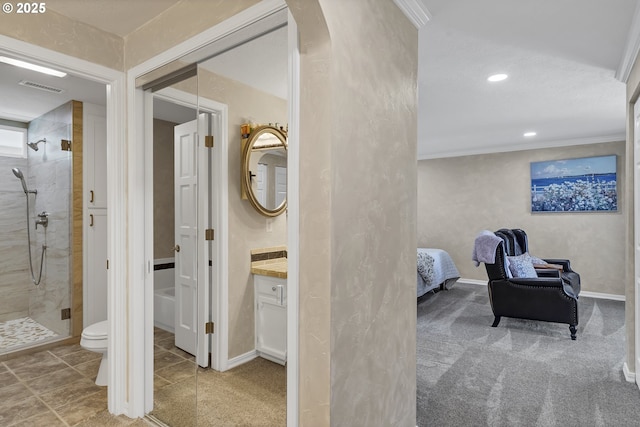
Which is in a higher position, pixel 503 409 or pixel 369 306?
pixel 369 306

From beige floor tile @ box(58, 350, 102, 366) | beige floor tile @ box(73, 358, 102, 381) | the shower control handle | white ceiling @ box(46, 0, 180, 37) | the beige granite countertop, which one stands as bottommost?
beige floor tile @ box(58, 350, 102, 366)

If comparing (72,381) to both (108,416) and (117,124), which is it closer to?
(108,416)

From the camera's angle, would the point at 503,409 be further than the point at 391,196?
Yes

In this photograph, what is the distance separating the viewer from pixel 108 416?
229cm

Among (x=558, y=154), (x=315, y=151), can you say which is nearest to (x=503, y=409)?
(x=315, y=151)

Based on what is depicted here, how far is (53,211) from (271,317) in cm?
304

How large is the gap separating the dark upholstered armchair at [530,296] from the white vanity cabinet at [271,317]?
274 centimetres

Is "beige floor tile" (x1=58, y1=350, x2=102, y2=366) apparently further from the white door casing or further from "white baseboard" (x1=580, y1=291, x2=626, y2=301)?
"white baseboard" (x1=580, y1=291, x2=626, y2=301)

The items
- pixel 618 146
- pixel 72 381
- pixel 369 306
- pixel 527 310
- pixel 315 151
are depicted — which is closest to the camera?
pixel 315 151

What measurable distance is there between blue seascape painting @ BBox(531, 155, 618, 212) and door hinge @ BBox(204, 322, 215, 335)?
570 cm

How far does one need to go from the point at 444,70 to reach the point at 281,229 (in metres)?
1.88

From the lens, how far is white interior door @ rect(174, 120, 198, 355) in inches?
90.8

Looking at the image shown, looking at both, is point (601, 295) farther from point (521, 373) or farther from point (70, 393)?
point (70, 393)

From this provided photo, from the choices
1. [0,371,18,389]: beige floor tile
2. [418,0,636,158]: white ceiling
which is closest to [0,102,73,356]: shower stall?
[0,371,18,389]: beige floor tile
